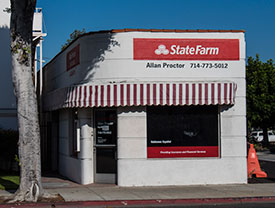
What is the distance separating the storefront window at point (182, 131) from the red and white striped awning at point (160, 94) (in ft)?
2.06

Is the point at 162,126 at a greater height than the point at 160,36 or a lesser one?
lesser

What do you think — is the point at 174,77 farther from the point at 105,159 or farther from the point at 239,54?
the point at 105,159

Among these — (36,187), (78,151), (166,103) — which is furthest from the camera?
(78,151)

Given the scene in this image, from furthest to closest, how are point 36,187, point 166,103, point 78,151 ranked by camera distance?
point 78,151, point 166,103, point 36,187

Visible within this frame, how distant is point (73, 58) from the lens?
14.9 m

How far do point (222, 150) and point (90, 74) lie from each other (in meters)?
4.67

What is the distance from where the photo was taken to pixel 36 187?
10.5 meters

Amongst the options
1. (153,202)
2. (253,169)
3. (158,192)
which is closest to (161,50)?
(158,192)

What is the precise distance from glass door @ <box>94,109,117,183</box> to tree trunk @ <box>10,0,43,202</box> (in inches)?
127

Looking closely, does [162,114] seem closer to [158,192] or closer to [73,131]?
[158,192]

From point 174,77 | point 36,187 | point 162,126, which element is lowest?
point 36,187

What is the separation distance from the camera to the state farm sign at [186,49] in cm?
1333

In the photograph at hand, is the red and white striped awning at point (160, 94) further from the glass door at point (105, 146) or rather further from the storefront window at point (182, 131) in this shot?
the glass door at point (105, 146)

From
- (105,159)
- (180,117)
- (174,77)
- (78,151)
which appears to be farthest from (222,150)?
(78,151)
